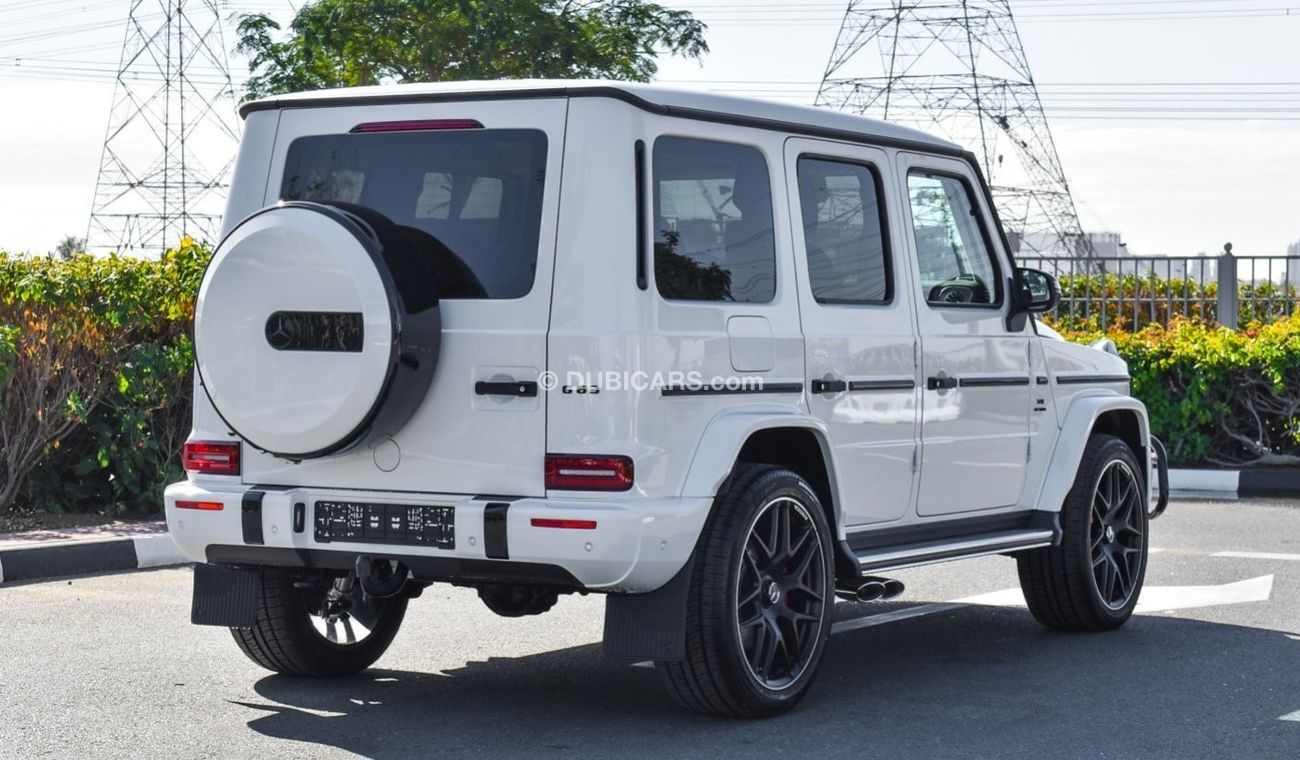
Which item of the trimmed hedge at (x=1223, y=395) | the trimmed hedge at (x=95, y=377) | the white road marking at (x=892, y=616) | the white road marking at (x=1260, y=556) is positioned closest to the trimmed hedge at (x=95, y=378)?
the trimmed hedge at (x=95, y=377)

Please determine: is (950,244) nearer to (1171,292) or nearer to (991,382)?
(991,382)

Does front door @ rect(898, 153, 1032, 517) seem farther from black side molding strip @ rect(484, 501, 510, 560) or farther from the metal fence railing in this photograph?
the metal fence railing

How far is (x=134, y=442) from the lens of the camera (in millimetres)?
11148

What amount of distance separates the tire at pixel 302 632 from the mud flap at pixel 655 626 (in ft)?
4.03

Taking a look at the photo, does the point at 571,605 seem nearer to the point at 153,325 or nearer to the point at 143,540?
the point at 143,540

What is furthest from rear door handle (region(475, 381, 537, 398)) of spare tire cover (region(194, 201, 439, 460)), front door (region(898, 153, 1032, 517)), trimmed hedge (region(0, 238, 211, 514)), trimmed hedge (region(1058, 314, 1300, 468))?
trimmed hedge (region(1058, 314, 1300, 468))

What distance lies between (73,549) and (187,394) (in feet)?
6.05

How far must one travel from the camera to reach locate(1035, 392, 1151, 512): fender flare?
7.71 meters

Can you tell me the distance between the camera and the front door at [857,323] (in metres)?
6.41

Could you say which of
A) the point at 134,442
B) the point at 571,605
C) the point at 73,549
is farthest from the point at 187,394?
the point at 571,605

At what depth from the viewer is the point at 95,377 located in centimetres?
1098

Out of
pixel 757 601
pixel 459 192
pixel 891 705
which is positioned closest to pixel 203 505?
pixel 459 192

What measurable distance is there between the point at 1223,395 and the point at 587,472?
10828 millimetres

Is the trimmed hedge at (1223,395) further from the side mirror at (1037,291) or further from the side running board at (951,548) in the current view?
the side running board at (951,548)
